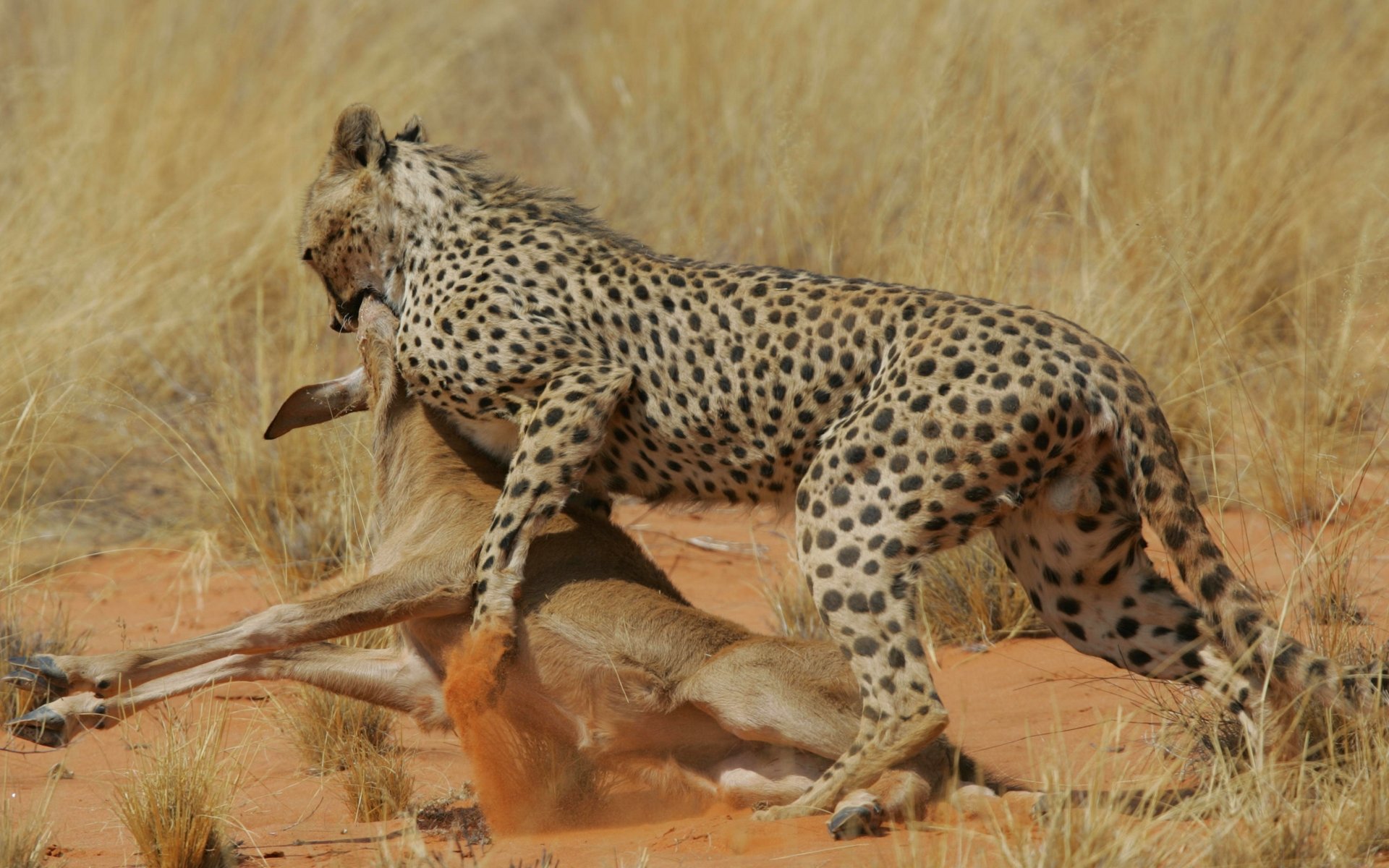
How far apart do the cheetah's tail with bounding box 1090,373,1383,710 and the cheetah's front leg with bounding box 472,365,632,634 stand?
1.63 meters

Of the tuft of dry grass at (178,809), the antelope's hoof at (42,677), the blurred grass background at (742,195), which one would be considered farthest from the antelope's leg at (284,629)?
the blurred grass background at (742,195)

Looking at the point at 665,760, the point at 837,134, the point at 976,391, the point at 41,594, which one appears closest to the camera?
the point at 976,391

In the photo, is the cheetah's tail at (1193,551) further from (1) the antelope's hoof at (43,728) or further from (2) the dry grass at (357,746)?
(1) the antelope's hoof at (43,728)

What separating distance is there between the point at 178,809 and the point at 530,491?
1.44 meters

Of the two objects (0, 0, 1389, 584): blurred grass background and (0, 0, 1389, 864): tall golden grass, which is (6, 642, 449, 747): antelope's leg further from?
(0, 0, 1389, 584): blurred grass background

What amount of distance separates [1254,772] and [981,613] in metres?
2.72

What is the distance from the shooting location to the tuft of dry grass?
14.4ft

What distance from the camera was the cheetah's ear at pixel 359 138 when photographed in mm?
5988

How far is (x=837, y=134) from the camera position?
9.91 meters

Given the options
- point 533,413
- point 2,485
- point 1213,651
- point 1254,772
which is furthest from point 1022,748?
point 2,485

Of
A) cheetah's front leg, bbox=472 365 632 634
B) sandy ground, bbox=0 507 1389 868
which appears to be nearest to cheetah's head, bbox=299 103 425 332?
cheetah's front leg, bbox=472 365 632 634

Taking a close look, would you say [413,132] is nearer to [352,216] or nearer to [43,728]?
[352,216]

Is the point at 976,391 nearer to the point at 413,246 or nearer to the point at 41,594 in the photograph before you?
the point at 413,246

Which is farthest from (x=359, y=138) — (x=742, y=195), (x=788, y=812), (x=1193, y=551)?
(x=742, y=195)
